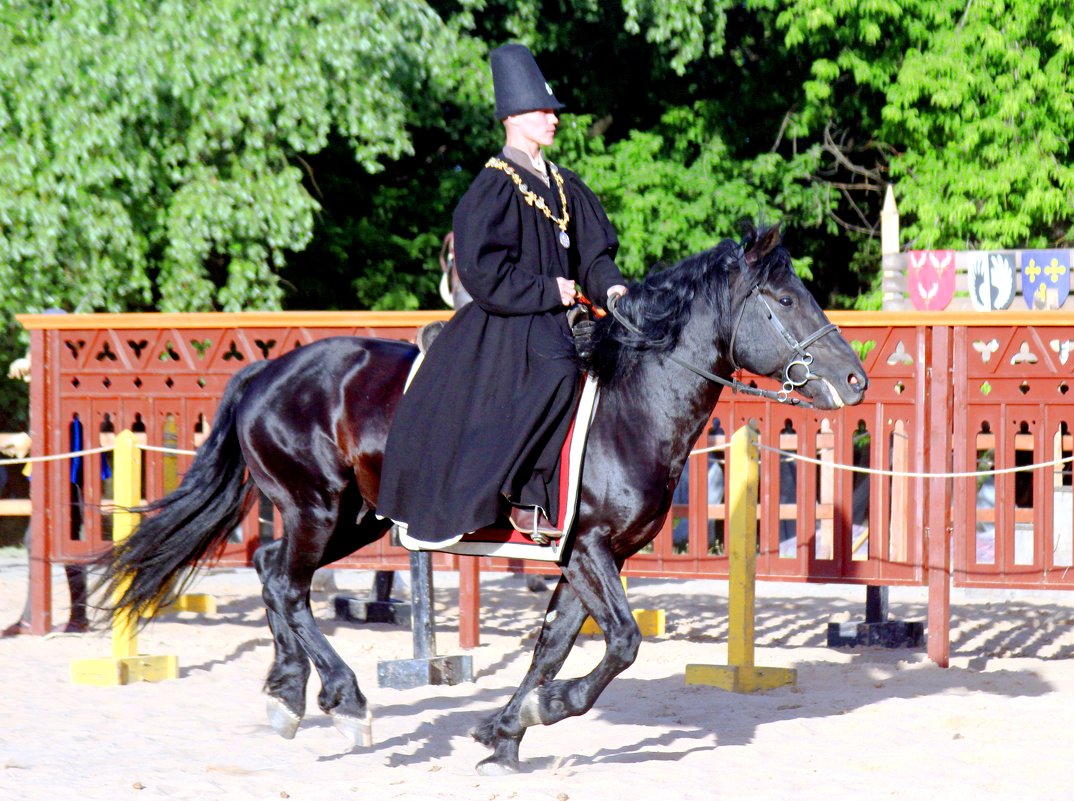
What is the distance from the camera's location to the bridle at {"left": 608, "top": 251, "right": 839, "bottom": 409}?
16.3 feet

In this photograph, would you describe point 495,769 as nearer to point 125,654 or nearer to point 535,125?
point 535,125

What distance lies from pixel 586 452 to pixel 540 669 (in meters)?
0.81

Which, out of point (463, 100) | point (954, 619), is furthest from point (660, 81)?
point (954, 619)

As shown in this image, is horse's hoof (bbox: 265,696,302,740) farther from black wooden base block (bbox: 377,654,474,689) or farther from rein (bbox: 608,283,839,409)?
rein (bbox: 608,283,839,409)

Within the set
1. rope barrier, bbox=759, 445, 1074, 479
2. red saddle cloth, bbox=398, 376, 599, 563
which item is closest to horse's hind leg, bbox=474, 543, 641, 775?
red saddle cloth, bbox=398, 376, 599, 563

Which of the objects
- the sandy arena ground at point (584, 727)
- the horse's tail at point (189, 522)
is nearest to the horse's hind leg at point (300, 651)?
the sandy arena ground at point (584, 727)

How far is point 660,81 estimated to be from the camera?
19.1 m

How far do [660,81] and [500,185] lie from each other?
14344 mm

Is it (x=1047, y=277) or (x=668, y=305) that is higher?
(x=1047, y=277)

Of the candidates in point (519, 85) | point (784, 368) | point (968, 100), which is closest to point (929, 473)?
point (784, 368)

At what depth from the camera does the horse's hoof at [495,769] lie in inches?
208

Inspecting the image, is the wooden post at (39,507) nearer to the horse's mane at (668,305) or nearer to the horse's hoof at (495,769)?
the horse's hoof at (495,769)

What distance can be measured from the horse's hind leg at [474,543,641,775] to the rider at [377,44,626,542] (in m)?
0.21

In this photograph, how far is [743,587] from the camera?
7.12m
